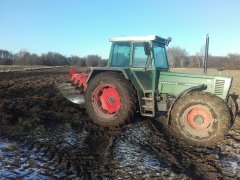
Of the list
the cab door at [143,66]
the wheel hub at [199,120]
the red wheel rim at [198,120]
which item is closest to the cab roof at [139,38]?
the cab door at [143,66]

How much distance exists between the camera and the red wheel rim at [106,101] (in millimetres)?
8109

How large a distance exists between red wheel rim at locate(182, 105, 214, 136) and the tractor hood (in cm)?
71

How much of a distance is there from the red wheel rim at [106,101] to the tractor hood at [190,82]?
1107mm

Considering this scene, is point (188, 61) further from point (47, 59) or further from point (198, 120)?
point (47, 59)

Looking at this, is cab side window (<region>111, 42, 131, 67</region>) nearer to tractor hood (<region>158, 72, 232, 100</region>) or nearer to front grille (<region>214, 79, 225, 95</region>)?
tractor hood (<region>158, 72, 232, 100</region>)

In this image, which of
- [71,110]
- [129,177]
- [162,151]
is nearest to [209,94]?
[162,151]

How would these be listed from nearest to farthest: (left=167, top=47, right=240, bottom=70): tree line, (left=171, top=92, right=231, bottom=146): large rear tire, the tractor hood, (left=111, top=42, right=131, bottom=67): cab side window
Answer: (left=171, top=92, right=231, bottom=146): large rear tire, the tractor hood, (left=111, top=42, right=131, bottom=67): cab side window, (left=167, top=47, right=240, bottom=70): tree line

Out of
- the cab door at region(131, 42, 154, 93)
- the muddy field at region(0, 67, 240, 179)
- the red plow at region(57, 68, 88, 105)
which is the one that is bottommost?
the muddy field at region(0, 67, 240, 179)

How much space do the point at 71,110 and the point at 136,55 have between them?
2785mm

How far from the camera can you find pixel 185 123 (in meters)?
6.89

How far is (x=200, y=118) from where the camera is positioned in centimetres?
682

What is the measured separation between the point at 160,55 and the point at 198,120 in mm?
2082

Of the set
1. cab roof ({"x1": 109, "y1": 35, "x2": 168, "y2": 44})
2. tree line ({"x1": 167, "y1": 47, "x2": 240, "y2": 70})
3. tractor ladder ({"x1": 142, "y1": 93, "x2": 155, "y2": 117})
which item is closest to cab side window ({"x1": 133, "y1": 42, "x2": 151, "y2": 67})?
cab roof ({"x1": 109, "y1": 35, "x2": 168, "y2": 44})

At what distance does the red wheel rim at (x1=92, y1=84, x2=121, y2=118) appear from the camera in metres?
8.11
